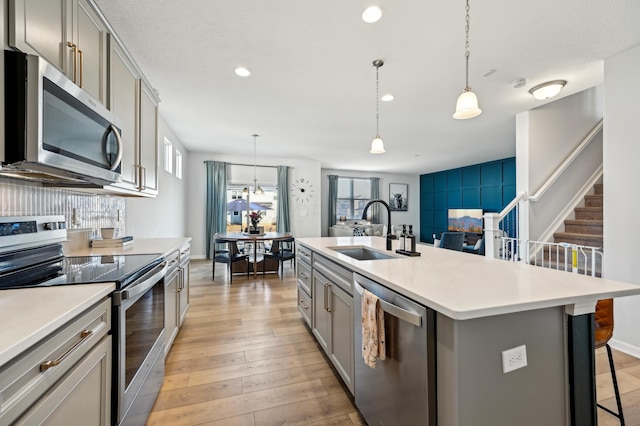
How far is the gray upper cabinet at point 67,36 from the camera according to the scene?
104cm

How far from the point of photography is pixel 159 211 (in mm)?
4074

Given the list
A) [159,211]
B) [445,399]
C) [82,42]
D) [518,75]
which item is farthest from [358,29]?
[159,211]

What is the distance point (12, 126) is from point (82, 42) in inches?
29.9

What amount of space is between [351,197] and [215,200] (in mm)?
4577

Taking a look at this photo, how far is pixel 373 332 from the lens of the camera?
127 centimetres

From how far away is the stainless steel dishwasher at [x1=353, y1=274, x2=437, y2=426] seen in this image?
98 cm

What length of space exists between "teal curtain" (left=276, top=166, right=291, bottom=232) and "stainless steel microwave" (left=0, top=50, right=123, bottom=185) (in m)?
5.70

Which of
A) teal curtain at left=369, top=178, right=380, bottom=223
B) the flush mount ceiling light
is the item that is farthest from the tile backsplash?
teal curtain at left=369, top=178, right=380, bottom=223

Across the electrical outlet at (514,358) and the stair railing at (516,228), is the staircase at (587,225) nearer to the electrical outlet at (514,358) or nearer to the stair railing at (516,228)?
the stair railing at (516,228)

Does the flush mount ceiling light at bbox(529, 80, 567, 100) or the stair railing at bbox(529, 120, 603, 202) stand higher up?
the flush mount ceiling light at bbox(529, 80, 567, 100)

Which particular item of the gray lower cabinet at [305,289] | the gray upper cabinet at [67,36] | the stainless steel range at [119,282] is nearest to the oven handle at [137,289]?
the stainless steel range at [119,282]

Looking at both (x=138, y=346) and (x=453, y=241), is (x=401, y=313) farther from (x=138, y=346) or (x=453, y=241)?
(x=453, y=241)

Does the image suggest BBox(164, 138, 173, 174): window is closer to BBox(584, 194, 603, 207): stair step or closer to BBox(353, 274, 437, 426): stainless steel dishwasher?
BBox(353, 274, 437, 426): stainless steel dishwasher

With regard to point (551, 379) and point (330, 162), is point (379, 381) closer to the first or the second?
point (551, 379)
